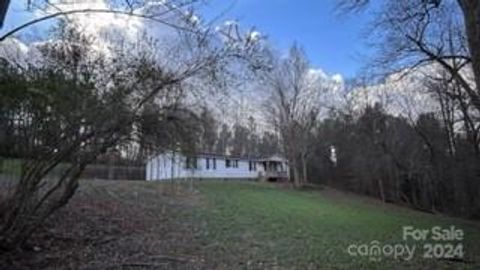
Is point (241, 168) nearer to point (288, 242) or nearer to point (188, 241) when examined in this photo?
point (288, 242)

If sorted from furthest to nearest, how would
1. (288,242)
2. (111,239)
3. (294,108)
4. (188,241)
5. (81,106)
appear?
1. (294,108)
2. (288,242)
3. (188,241)
4. (111,239)
5. (81,106)

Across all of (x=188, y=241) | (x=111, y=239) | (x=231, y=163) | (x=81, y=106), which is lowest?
(x=188, y=241)

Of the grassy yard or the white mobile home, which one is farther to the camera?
the white mobile home

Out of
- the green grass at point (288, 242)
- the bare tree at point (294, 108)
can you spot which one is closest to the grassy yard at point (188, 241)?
the green grass at point (288, 242)

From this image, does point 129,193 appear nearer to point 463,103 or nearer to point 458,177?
point 463,103

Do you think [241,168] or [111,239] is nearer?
[111,239]

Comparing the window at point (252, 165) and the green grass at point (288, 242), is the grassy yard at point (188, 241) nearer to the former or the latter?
the green grass at point (288, 242)

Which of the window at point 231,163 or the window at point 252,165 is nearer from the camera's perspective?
the window at point 231,163

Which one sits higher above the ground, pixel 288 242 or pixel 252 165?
pixel 252 165

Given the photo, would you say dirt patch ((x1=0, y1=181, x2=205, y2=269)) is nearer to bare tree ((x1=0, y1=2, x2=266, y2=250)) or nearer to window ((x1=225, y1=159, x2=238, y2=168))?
bare tree ((x1=0, y1=2, x2=266, y2=250))

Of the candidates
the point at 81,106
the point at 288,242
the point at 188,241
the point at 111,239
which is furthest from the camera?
the point at 288,242

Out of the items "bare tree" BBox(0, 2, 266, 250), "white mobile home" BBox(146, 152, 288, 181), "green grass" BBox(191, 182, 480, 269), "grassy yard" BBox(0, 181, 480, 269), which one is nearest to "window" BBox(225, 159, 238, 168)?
"white mobile home" BBox(146, 152, 288, 181)

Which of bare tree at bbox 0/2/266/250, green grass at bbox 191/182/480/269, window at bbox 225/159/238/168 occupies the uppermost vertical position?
window at bbox 225/159/238/168

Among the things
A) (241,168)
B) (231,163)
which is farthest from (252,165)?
(231,163)
